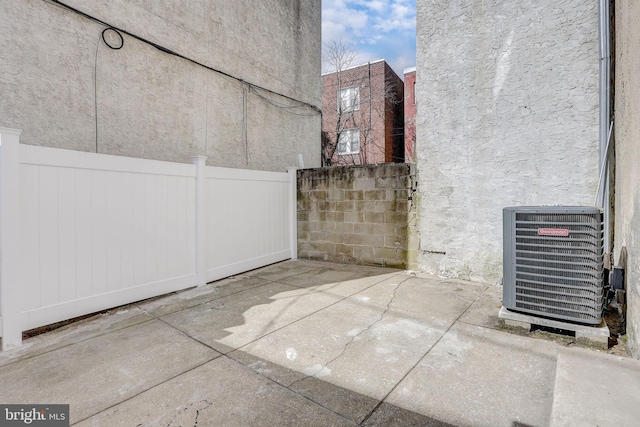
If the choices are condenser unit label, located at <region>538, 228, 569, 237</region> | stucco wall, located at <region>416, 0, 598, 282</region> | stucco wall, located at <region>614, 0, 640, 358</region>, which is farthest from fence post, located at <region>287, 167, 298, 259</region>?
stucco wall, located at <region>614, 0, 640, 358</region>

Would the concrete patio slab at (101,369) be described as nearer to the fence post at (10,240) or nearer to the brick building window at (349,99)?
the fence post at (10,240)

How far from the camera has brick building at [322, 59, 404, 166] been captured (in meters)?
14.0

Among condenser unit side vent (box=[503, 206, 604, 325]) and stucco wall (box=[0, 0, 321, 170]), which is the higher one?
stucco wall (box=[0, 0, 321, 170])

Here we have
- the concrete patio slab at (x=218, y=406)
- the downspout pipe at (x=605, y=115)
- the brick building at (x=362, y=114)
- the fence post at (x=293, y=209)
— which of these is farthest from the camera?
the brick building at (x=362, y=114)

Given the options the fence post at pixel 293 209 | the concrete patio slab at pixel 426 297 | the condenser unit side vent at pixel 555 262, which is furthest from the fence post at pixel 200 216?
the condenser unit side vent at pixel 555 262

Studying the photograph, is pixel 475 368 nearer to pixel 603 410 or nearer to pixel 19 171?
pixel 603 410

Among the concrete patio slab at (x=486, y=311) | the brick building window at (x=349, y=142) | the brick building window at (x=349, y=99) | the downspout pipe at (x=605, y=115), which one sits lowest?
the concrete patio slab at (x=486, y=311)

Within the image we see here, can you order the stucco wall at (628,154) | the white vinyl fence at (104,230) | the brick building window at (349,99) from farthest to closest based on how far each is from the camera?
the brick building window at (349,99) < the white vinyl fence at (104,230) < the stucco wall at (628,154)

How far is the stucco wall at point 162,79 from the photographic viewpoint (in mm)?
3514

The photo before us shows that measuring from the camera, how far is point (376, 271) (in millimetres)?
5180

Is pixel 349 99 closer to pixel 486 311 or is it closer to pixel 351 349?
pixel 486 311

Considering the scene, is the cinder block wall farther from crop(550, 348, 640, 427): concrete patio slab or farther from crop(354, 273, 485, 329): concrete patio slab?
crop(550, 348, 640, 427): concrete patio slab

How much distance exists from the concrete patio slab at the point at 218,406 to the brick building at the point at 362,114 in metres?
12.2

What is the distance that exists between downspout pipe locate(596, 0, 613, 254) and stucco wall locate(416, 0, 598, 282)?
0.12 metres
